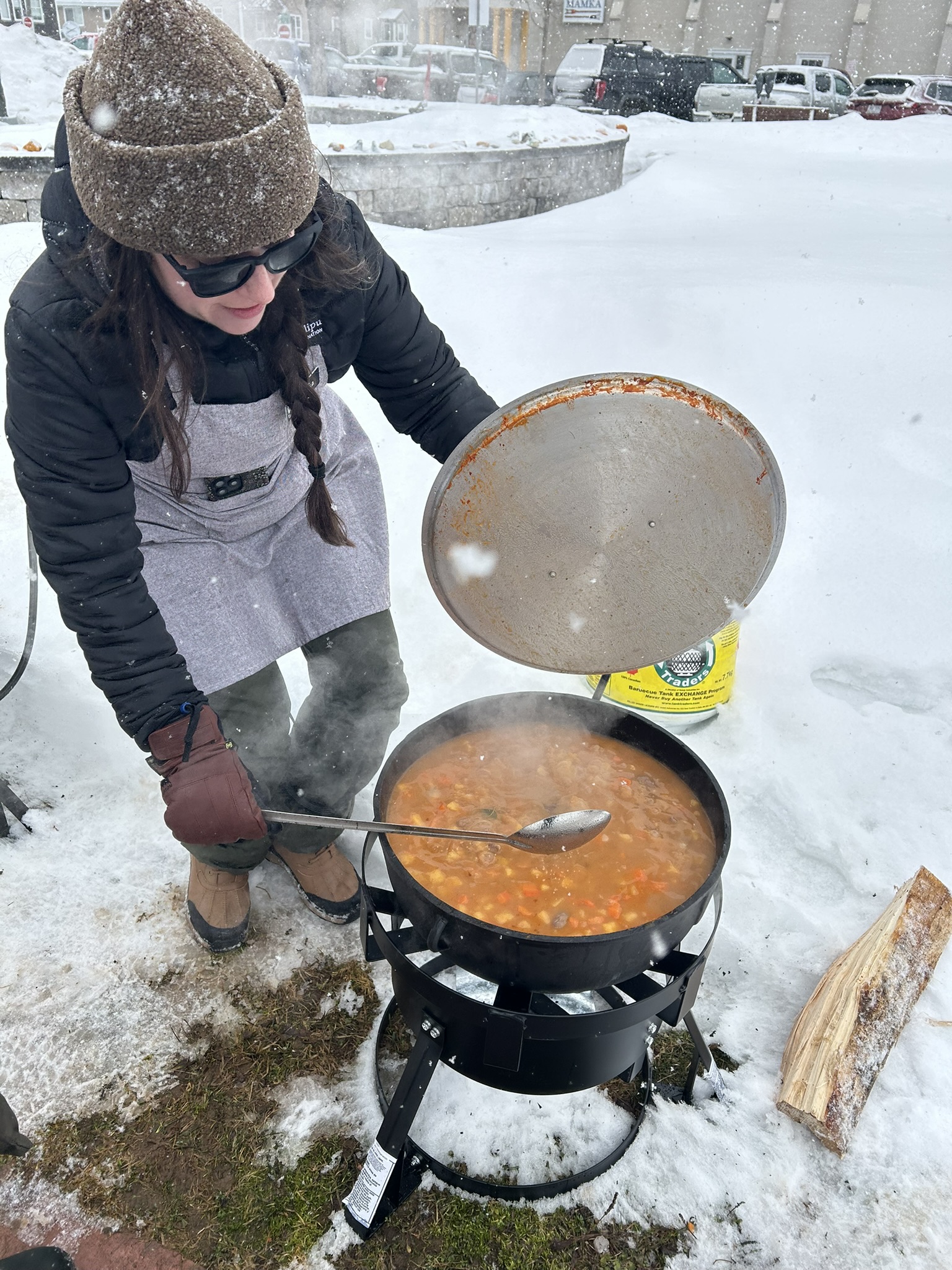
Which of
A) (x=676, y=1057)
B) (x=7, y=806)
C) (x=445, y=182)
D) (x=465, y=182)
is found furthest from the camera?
(x=465, y=182)

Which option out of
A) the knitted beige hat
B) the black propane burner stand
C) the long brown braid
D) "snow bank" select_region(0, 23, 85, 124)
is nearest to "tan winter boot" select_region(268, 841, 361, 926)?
the black propane burner stand

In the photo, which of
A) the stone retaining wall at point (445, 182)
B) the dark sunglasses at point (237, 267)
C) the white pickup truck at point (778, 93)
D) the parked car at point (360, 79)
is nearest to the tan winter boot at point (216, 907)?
the dark sunglasses at point (237, 267)

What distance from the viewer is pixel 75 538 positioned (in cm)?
203

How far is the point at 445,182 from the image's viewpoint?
792 cm

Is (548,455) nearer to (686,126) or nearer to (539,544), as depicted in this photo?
(539,544)

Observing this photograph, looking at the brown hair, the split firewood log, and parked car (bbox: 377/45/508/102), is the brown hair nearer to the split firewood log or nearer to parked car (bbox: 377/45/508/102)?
the split firewood log

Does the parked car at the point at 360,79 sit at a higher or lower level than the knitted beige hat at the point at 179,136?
higher

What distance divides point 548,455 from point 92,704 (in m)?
2.71

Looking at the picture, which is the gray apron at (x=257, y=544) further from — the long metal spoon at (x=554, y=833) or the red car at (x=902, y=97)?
the red car at (x=902, y=97)

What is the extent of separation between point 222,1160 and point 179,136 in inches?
96.6

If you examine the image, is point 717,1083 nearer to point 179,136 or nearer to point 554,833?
point 554,833

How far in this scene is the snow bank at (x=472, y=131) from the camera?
8391mm

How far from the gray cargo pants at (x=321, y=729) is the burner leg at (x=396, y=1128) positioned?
1.00 m

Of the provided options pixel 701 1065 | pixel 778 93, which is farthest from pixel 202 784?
pixel 778 93
